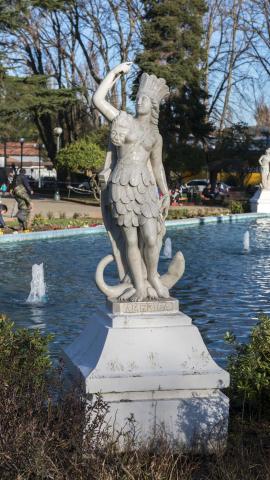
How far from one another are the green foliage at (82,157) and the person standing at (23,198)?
1058 cm

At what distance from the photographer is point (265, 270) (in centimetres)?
1375

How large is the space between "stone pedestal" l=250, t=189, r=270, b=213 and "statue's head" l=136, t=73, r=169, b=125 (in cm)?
2579

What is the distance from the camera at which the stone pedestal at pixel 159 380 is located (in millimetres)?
4438

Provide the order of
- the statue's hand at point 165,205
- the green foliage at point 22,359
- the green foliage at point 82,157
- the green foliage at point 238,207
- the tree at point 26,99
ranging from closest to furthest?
the green foliage at point 22,359
the statue's hand at point 165,205
the tree at point 26,99
the green foliage at point 238,207
the green foliage at point 82,157

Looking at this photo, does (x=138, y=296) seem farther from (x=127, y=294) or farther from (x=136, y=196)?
(x=136, y=196)

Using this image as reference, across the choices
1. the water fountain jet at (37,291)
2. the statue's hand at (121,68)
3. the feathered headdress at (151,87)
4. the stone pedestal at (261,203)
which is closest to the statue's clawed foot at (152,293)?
the feathered headdress at (151,87)

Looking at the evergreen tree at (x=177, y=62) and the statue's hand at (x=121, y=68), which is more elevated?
the evergreen tree at (x=177, y=62)

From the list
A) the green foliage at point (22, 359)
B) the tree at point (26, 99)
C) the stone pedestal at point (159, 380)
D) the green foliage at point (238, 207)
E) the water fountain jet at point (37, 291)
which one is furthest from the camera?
the green foliage at point (238, 207)

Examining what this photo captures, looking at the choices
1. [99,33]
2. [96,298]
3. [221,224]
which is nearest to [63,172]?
[99,33]

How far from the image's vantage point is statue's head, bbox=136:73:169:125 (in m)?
5.04

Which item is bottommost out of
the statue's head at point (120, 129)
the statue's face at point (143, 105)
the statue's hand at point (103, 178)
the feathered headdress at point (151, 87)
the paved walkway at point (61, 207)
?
the paved walkway at point (61, 207)

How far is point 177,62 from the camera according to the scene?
3594 cm

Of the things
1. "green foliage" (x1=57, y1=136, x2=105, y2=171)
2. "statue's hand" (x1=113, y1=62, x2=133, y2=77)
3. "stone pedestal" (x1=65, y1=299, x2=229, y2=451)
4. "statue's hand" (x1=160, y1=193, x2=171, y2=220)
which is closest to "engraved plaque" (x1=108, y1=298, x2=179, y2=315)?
"stone pedestal" (x1=65, y1=299, x2=229, y2=451)

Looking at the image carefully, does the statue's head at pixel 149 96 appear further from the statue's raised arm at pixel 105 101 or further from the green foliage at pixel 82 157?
the green foliage at pixel 82 157
